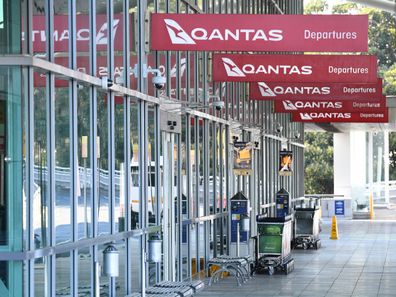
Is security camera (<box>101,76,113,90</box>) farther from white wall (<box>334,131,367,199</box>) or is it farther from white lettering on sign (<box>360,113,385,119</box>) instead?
white wall (<box>334,131,367,199</box>)

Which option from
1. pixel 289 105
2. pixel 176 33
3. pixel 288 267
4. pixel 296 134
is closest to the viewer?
pixel 176 33

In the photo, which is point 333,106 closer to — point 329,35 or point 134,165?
point 134,165

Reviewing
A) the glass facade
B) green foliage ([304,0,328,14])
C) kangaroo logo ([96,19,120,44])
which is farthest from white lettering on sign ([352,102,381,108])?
green foliage ([304,0,328,14])

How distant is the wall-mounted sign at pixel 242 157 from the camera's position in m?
23.7

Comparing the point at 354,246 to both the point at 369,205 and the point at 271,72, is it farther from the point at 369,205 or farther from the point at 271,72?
the point at 369,205

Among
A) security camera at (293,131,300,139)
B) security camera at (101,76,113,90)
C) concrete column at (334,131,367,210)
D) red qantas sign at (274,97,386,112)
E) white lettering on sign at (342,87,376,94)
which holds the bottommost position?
concrete column at (334,131,367,210)

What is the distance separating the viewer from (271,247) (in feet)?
73.7

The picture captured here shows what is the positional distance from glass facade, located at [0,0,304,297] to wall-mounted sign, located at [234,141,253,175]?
45cm

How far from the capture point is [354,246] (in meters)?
31.4

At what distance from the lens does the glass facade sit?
11.3m

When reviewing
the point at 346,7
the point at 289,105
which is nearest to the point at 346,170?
the point at 346,7

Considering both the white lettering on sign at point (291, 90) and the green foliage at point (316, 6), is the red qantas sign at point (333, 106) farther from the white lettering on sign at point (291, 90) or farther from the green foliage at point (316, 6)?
the green foliage at point (316, 6)

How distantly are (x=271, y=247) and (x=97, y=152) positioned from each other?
8.99m

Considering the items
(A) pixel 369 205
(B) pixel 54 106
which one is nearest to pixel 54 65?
(B) pixel 54 106
